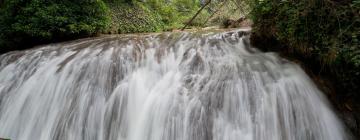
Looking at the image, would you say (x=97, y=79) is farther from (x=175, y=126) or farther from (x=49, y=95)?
(x=175, y=126)

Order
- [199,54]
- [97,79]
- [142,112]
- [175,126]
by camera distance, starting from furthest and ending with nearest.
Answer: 1. [199,54]
2. [97,79]
3. [142,112]
4. [175,126]

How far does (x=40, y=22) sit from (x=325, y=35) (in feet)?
23.9

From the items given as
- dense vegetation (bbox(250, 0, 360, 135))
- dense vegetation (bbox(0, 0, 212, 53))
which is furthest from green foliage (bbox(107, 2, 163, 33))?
dense vegetation (bbox(250, 0, 360, 135))

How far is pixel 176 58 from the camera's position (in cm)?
598

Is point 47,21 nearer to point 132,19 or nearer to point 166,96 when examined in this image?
point 132,19

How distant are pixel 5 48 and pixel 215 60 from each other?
6.23m

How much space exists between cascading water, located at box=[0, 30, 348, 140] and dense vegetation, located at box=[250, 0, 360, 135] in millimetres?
340

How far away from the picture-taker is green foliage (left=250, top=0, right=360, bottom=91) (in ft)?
12.5

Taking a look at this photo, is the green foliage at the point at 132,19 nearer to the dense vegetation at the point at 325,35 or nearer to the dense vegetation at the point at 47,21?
the dense vegetation at the point at 47,21

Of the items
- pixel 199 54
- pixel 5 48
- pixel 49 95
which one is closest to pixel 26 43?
pixel 5 48

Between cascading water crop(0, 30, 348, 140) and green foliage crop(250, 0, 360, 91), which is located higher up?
green foliage crop(250, 0, 360, 91)

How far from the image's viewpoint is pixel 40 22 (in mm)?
8617

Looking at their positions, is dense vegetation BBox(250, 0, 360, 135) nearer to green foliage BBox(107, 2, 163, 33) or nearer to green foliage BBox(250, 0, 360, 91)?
green foliage BBox(250, 0, 360, 91)

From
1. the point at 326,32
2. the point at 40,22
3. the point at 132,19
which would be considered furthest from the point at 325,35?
the point at 132,19
